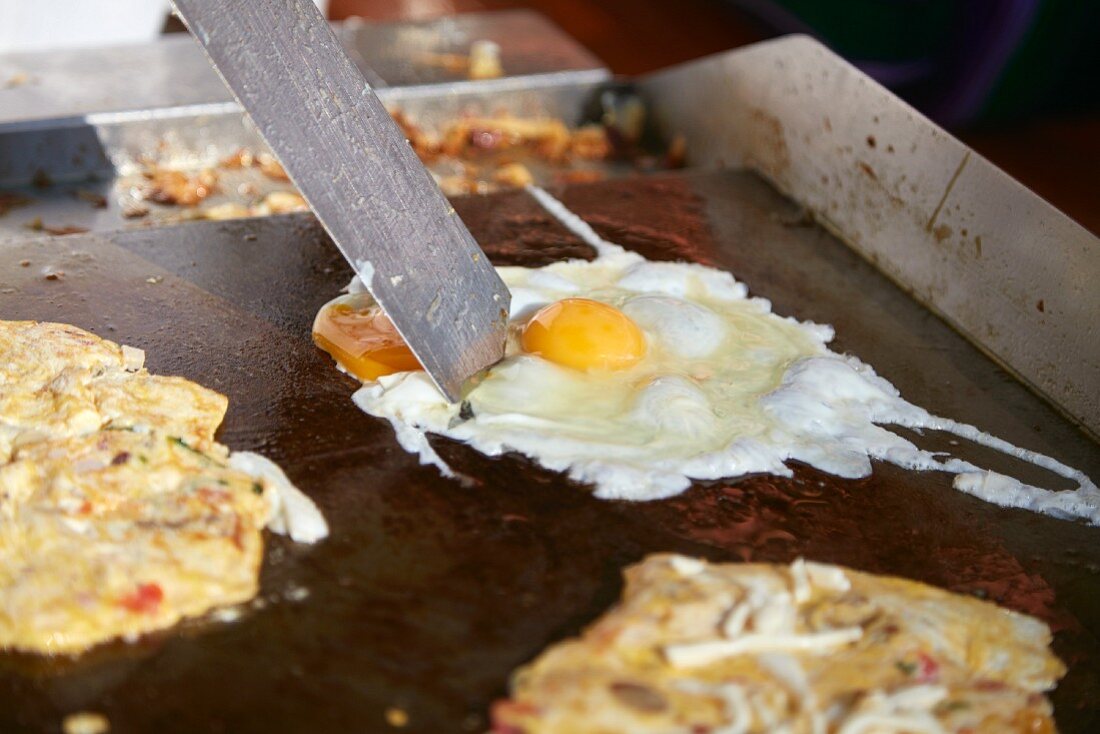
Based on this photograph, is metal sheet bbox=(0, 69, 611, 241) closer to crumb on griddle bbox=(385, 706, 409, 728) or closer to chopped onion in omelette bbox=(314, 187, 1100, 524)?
chopped onion in omelette bbox=(314, 187, 1100, 524)

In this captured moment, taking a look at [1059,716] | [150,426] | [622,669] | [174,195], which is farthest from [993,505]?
[174,195]

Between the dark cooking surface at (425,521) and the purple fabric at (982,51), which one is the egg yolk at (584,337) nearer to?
the dark cooking surface at (425,521)

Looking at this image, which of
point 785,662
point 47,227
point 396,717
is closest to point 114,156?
point 47,227

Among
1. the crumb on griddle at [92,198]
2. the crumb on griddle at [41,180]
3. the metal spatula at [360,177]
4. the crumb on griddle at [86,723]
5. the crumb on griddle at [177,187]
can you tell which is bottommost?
the crumb on griddle at [41,180]

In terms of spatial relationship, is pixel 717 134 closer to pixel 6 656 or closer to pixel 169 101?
pixel 169 101

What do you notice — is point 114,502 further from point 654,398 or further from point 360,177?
point 654,398

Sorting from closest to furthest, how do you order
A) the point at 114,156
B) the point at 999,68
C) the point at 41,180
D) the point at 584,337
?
the point at 584,337 → the point at 41,180 → the point at 114,156 → the point at 999,68

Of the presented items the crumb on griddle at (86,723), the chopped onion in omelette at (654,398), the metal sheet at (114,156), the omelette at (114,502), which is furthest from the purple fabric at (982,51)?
the crumb on griddle at (86,723)

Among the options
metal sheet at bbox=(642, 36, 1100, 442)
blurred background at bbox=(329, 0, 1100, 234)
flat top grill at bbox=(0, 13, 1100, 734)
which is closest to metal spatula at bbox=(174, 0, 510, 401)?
flat top grill at bbox=(0, 13, 1100, 734)
